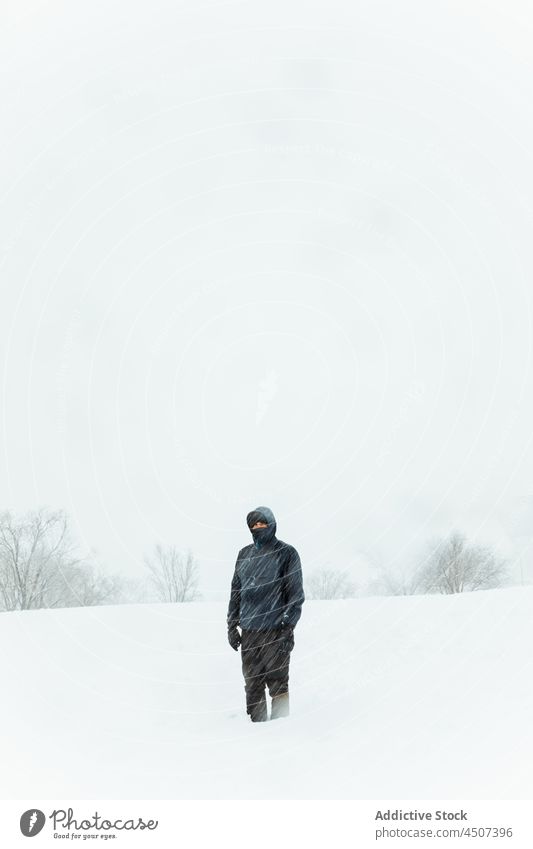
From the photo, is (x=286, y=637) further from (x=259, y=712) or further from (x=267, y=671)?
(x=259, y=712)

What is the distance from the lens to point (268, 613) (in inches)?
258

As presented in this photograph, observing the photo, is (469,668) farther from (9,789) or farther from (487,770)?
(9,789)

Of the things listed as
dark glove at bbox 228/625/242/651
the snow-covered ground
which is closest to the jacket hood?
dark glove at bbox 228/625/242/651

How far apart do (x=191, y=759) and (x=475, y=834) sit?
7.51 feet

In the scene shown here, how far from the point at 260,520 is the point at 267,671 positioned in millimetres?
1610

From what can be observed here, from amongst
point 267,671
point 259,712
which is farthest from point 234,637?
point 259,712

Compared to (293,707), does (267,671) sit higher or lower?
higher

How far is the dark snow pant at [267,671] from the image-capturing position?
21.4ft

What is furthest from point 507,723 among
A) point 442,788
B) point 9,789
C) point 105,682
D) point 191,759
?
point 105,682

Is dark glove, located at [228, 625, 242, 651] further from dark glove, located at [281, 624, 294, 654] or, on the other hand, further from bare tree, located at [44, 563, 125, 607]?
bare tree, located at [44, 563, 125, 607]

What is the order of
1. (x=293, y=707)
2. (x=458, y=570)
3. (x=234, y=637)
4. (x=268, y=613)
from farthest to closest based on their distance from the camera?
(x=458, y=570), (x=293, y=707), (x=234, y=637), (x=268, y=613)

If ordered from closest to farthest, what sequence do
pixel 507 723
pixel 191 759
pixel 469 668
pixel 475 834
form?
pixel 475 834 < pixel 191 759 < pixel 507 723 < pixel 469 668

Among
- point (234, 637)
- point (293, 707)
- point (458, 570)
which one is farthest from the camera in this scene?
point (458, 570)

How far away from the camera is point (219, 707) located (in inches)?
307
